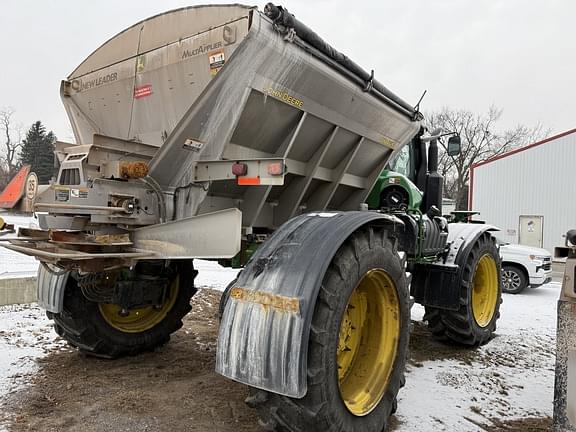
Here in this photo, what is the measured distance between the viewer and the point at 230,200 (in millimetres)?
3668

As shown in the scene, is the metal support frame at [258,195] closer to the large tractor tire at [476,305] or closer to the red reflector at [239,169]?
the red reflector at [239,169]

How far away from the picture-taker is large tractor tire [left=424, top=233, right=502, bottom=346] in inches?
204

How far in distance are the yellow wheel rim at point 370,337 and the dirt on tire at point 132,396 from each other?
755 millimetres

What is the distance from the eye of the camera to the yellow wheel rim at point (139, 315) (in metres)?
4.36

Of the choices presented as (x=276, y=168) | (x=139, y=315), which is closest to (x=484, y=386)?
(x=276, y=168)

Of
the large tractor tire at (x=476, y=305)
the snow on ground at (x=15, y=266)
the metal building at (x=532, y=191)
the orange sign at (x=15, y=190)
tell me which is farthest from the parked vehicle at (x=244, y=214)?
the metal building at (x=532, y=191)

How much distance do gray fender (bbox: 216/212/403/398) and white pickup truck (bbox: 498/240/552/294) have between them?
920cm

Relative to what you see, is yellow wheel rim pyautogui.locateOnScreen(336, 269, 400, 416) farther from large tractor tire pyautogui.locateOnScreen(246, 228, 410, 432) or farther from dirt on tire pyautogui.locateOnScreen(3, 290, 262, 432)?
dirt on tire pyautogui.locateOnScreen(3, 290, 262, 432)

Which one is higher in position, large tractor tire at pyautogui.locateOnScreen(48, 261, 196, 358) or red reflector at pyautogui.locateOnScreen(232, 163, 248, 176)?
red reflector at pyautogui.locateOnScreen(232, 163, 248, 176)

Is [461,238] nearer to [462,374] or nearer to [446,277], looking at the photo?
[446,277]

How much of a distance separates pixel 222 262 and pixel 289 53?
1.97 meters

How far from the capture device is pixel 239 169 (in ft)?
10.1

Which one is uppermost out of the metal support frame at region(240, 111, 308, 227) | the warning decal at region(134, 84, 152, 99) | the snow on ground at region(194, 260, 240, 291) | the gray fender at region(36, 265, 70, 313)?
the warning decal at region(134, 84, 152, 99)

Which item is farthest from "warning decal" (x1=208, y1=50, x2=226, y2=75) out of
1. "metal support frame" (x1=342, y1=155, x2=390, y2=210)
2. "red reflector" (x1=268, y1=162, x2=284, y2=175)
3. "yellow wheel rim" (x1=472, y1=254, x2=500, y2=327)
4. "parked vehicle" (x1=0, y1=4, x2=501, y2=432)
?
"yellow wheel rim" (x1=472, y1=254, x2=500, y2=327)
